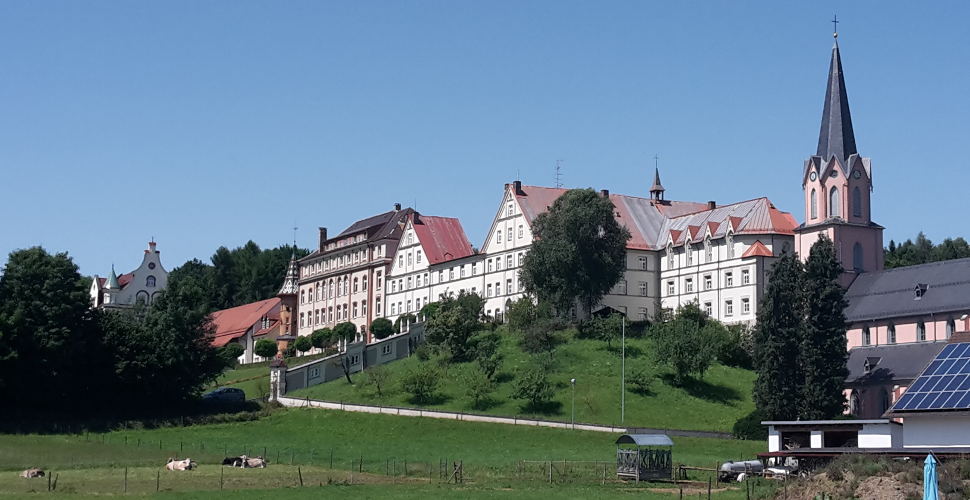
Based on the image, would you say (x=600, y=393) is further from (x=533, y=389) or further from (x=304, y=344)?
(x=304, y=344)

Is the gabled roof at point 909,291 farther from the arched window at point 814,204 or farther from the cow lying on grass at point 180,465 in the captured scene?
the cow lying on grass at point 180,465

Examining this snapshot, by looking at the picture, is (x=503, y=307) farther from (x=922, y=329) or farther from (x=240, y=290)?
(x=240, y=290)

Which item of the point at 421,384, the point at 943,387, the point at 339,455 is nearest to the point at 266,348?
the point at 421,384

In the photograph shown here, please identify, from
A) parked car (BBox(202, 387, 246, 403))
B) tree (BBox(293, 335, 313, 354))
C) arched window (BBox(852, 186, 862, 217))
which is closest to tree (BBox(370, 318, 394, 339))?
tree (BBox(293, 335, 313, 354))

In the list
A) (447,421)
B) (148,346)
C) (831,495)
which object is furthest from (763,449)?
(148,346)

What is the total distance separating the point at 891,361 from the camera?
101 m

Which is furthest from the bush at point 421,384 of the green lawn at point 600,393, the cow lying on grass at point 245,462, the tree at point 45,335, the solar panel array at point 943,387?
the solar panel array at point 943,387

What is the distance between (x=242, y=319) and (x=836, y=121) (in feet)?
246

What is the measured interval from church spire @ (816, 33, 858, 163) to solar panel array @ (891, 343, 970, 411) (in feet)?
168

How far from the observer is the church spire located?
380 ft

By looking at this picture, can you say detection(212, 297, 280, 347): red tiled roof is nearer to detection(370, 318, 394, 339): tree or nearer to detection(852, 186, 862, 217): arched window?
detection(370, 318, 394, 339): tree

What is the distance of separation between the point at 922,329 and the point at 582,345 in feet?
84.4

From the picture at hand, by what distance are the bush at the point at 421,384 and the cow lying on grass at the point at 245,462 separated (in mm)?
29411

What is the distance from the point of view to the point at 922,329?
10288 centimetres
